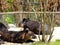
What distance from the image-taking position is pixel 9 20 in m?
11.2

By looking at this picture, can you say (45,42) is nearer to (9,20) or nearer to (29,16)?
(29,16)

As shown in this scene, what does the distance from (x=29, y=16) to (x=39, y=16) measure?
272 cm

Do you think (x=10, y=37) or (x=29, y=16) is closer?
(x=10, y=37)

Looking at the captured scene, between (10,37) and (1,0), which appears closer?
(10,37)

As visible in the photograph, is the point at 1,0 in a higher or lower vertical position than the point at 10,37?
higher

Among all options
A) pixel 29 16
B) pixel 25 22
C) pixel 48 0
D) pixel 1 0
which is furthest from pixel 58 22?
pixel 48 0

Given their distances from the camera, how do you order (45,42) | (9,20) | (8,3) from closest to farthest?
(45,42) → (8,3) → (9,20)

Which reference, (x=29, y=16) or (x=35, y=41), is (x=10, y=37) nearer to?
(x=35, y=41)

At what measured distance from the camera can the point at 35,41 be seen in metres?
7.11

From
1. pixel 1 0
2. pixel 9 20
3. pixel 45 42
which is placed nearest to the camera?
pixel 45 42

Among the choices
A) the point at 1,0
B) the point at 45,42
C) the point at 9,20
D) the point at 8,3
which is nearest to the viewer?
the point at 45,42

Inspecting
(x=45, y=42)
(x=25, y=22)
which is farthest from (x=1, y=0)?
(x=45, y=42)

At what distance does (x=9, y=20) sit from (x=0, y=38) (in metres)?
3.88

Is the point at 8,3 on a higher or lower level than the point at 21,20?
higher
